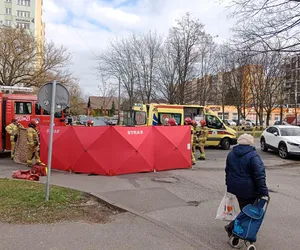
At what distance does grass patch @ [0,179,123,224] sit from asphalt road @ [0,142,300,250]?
348 mm

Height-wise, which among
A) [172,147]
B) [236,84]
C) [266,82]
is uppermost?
[266,82]

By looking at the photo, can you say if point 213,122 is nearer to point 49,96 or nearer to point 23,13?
point 49,96

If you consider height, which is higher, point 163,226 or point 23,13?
point 23,13

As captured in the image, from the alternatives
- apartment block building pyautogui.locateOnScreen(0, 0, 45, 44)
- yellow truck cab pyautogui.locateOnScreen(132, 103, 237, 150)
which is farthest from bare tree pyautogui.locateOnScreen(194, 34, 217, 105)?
apartment block building pyautogui.locateOnScreen(0, 0, 45, 44)

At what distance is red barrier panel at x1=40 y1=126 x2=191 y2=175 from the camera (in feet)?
31.8

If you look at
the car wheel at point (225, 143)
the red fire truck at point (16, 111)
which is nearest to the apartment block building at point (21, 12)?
the red fire truck at point (16, 111)

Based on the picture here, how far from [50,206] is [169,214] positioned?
2.26 meters

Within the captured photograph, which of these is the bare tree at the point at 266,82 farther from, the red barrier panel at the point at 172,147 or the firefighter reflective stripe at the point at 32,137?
the firefighter reflective stripe at the point at 32,137

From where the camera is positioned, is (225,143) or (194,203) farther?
(225,143)

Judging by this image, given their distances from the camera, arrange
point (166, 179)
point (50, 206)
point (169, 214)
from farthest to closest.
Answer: point (166, 179) → point (50, 206) → point (169, 214)

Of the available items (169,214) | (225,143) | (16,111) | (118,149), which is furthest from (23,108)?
(225,143)

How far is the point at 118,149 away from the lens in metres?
9.68

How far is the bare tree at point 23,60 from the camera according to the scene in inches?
1192

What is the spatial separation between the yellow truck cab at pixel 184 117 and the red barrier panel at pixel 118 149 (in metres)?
5.83
